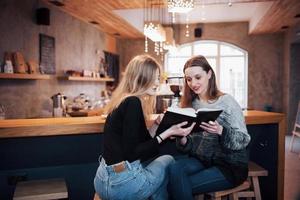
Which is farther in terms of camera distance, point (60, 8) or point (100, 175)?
point (60, 8)

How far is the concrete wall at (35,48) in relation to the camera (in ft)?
13.7

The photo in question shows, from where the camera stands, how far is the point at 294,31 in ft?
23.5

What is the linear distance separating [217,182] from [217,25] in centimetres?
740

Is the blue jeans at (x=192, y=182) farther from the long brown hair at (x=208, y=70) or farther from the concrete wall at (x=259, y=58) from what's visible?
the concrete wall at (x=259, y=58)

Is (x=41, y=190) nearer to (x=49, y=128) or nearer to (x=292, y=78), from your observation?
(x=49, y=128)

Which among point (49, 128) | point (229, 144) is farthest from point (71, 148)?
point (229, 144)

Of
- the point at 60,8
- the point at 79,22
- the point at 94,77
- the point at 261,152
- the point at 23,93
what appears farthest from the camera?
the point at 94,77

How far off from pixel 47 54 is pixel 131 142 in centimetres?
384

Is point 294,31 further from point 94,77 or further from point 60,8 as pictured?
point 60,8

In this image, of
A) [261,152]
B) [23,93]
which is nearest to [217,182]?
[261,152]

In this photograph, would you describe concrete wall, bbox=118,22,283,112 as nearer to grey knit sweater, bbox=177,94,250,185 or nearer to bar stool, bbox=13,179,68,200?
grey knit sweater, bbox=177,94,250,185

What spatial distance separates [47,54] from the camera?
5.04 metres

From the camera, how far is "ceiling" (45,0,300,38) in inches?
199

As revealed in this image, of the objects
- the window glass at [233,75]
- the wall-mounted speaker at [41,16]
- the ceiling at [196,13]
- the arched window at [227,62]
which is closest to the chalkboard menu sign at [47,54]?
the wall-mounted speaker at [41,16]
